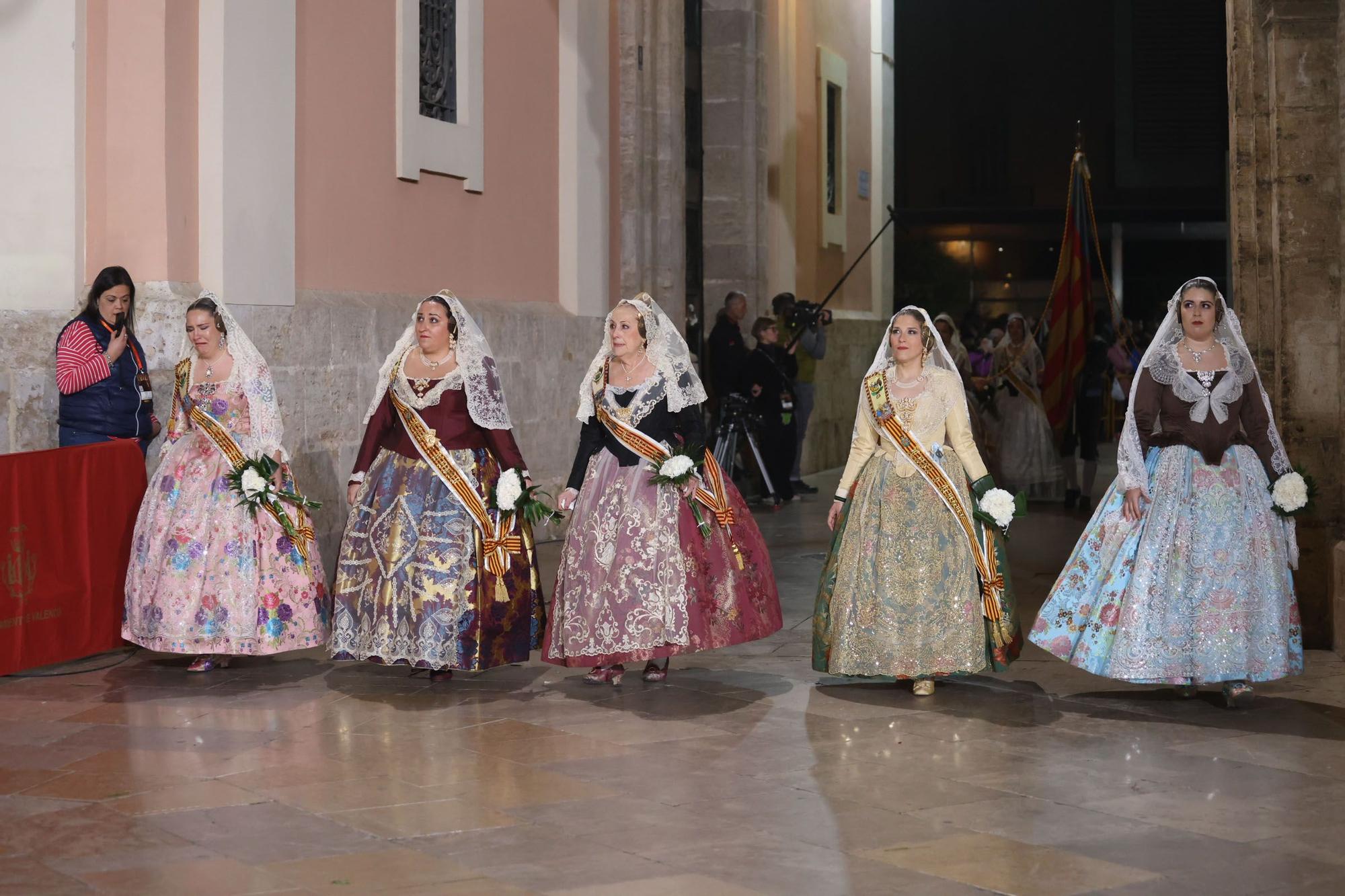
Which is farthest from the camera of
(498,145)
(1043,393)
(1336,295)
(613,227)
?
(1043,393)

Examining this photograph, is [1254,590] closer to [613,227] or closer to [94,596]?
[94,596]

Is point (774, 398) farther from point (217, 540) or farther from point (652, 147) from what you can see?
point (217, 540)

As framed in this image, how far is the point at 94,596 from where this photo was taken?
7820 millimetres

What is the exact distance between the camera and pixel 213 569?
7449 millimetres

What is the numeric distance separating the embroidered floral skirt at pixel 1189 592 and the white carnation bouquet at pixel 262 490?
3209 mm

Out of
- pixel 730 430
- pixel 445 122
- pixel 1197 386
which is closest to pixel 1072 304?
pixel 730 430

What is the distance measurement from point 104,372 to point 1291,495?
17.0 ft

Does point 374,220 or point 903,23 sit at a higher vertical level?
point 903,23

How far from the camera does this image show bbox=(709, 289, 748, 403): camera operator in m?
14.7

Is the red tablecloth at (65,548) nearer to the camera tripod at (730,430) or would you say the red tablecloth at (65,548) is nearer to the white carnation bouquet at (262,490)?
the white carnation bouquet at (262,490)

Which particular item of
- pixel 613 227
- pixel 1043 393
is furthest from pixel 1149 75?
pixel 613 227

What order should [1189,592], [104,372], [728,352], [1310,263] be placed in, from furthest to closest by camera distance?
[728,352]
[1310,263]
[104,372]
[1189,592]

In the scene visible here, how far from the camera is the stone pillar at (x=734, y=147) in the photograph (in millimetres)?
16891

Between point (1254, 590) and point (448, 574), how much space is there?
3.22 m
